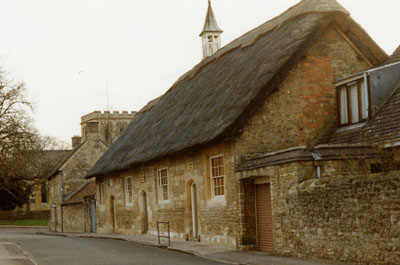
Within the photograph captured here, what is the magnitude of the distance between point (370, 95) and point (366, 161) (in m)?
2.40

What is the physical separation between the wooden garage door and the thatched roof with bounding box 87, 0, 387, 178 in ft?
6.45

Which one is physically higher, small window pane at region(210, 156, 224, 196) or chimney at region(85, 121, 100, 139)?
chimney at region(85, 121, 100, 139)

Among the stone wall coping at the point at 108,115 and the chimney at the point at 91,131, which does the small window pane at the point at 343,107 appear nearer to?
the chimney at the point at 91,131

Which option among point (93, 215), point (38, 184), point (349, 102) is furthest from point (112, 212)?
point (38, 184)

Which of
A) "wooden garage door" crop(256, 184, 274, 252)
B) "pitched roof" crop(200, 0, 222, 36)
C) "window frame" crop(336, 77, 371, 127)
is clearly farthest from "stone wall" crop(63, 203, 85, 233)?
"window frame" crop(336, 77, 371, 127)

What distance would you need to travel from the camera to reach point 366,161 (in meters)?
16.0

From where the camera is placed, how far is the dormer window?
1780 cm

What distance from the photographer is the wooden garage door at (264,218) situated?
56.0 feet

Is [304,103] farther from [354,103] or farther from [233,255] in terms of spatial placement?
[233,255]

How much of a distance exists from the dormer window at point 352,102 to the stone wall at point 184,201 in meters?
3.71

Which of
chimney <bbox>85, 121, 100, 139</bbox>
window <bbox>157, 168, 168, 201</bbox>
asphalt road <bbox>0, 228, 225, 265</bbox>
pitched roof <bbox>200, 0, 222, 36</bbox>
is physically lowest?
asphalt road <bbox>0, 228, 225, 265</bbox>

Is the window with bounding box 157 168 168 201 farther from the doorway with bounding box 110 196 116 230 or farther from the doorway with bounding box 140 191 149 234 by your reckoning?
the doorway with bounding box 110 196 116 230

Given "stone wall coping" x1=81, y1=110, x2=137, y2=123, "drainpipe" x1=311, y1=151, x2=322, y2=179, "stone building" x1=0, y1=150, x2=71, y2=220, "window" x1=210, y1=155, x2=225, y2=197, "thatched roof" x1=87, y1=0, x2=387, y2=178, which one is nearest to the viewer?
"drainpipe" x1=311, y1=151, x2=322, y2=179

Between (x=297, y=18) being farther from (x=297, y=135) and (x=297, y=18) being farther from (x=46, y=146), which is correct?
(x=46, y=146)
